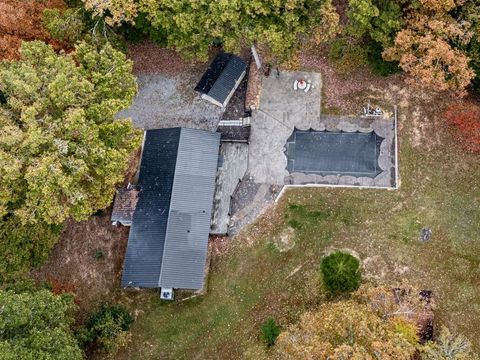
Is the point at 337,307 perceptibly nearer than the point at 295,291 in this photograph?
Yes

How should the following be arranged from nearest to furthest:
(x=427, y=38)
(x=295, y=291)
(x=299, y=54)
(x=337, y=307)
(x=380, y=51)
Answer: (x=337, y=307) → (x=427, y=38) → (x=295, y=291) → (x=380, y=51) → (x=299, y=54)

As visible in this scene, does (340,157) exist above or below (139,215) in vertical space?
above

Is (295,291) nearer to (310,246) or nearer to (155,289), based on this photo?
(310,246)

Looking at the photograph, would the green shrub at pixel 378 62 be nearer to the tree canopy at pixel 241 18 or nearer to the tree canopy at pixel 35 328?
the tree canopy at pixel 241 18

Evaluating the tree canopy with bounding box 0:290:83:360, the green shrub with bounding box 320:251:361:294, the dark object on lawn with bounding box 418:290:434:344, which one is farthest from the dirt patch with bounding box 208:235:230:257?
the dark object on lawn with bounding box 418:290:434:344

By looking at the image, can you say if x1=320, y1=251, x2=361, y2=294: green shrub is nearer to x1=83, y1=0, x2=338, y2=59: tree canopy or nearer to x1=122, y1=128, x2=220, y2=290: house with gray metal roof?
x1=122, y1=128, x2=220, y2=290: house with gray metal roof

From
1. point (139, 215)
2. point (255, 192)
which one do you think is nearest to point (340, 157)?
point (255, 192)

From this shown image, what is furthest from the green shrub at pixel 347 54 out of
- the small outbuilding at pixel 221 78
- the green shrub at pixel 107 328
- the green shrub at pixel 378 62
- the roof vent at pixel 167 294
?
the green shrub at pixel 107 328
